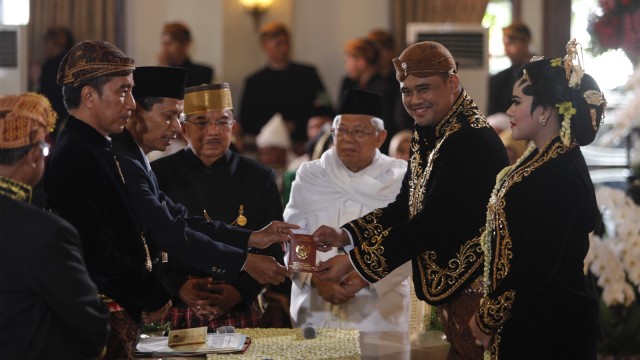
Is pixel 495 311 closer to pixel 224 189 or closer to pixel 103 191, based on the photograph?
pixel 103 191

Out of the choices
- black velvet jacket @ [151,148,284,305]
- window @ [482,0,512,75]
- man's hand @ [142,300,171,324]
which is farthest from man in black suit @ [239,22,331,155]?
man's hand @ [142,300,171,324]

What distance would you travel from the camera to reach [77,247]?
2.82 meters

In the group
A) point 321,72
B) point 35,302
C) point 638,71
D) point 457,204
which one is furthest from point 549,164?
point 321,72

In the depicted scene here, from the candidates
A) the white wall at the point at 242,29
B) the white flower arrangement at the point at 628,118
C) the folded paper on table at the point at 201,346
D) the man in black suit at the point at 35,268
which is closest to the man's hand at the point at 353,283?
the folded paper on table at the point at 201,346

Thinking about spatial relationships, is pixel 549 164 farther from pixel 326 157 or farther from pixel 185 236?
pixel 326 157

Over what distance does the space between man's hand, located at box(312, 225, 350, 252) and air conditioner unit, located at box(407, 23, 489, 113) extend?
5.65 meters

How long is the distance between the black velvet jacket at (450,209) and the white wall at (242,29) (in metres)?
6.34

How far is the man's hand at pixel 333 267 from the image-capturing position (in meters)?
4.40

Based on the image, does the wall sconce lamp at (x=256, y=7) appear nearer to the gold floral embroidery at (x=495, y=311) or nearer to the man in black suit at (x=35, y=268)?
the gold floral embroidery at (x=495, y=311)

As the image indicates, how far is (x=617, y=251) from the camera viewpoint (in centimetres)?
521

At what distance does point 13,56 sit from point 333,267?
6.21 metres

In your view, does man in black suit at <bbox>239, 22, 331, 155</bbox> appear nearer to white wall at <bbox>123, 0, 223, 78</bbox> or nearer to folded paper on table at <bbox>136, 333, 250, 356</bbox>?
white wall at <bbox>123, 0, 223, 78</bbox>

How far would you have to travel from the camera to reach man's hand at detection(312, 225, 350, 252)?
4.27 m

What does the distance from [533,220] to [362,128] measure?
5.41 feet
